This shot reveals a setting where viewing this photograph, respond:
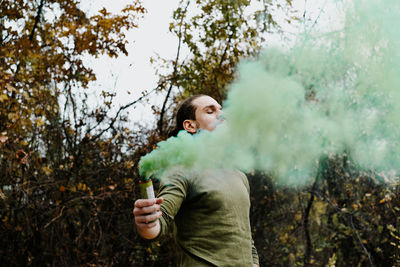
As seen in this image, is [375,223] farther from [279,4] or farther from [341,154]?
[279,4]

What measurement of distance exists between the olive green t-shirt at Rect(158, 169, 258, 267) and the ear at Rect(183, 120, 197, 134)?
27 cm

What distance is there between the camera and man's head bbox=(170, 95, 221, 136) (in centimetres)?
188

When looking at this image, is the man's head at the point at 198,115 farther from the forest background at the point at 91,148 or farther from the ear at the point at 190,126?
the forest background at the point at 91,148

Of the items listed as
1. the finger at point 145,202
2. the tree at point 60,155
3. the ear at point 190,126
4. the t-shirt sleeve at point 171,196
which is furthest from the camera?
the tree at point 60,155

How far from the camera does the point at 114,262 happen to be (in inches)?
197

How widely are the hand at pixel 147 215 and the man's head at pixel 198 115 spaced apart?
0.62m

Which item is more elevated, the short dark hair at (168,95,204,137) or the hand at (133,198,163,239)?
the short dark hair at (168,95,204,137)

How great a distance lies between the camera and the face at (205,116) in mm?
1878

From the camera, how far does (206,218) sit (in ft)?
5.41

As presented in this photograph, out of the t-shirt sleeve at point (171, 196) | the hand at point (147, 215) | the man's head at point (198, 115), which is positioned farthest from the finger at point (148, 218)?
the man's head at point (198, 115)

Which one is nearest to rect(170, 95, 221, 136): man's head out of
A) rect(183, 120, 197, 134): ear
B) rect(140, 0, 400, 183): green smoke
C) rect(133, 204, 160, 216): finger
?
rect(183, 120, 197, 134): ear

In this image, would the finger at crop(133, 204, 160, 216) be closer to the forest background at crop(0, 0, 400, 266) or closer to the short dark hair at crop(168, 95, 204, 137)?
the short dark hair at crop(168, 95, 204, 137)

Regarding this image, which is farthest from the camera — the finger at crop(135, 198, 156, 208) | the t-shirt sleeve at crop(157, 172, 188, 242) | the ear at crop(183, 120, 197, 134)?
the ear at crop(183, 120, 197, 134)

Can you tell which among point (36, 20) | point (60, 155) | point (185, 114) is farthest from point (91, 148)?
point (185, 114)
